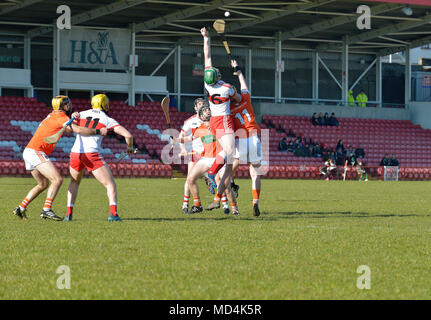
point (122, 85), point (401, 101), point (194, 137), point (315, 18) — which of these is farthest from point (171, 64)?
point (194, 137)

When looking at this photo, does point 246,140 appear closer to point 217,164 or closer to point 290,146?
point 217,164

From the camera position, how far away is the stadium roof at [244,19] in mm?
42469

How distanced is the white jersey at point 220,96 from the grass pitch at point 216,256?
190cm

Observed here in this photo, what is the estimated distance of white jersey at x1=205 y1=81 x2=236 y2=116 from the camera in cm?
1429

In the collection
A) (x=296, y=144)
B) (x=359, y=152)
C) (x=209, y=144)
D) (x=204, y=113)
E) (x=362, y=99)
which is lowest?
(x=359, y=152)

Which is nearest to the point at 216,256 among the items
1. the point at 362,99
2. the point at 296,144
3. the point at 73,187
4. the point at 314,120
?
the point at 73,187

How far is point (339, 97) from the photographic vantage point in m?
59.3

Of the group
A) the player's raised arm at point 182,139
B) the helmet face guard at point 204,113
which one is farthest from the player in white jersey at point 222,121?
the player's raised arm at point 182,139

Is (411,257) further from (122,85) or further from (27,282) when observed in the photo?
(122,85)

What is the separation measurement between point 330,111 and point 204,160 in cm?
3937

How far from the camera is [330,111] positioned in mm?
53688

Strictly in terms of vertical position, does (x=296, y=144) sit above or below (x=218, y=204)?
above

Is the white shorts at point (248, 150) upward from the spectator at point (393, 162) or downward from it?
upward

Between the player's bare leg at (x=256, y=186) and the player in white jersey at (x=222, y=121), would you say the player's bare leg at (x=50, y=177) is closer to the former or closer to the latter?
the player in white jersey at (x=222, y=121)
